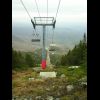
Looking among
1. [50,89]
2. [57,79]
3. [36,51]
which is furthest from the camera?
[36,51]

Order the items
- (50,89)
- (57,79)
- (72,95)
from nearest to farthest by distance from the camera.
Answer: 1. (72,95)
2. (50,89)
3. (57,79)
